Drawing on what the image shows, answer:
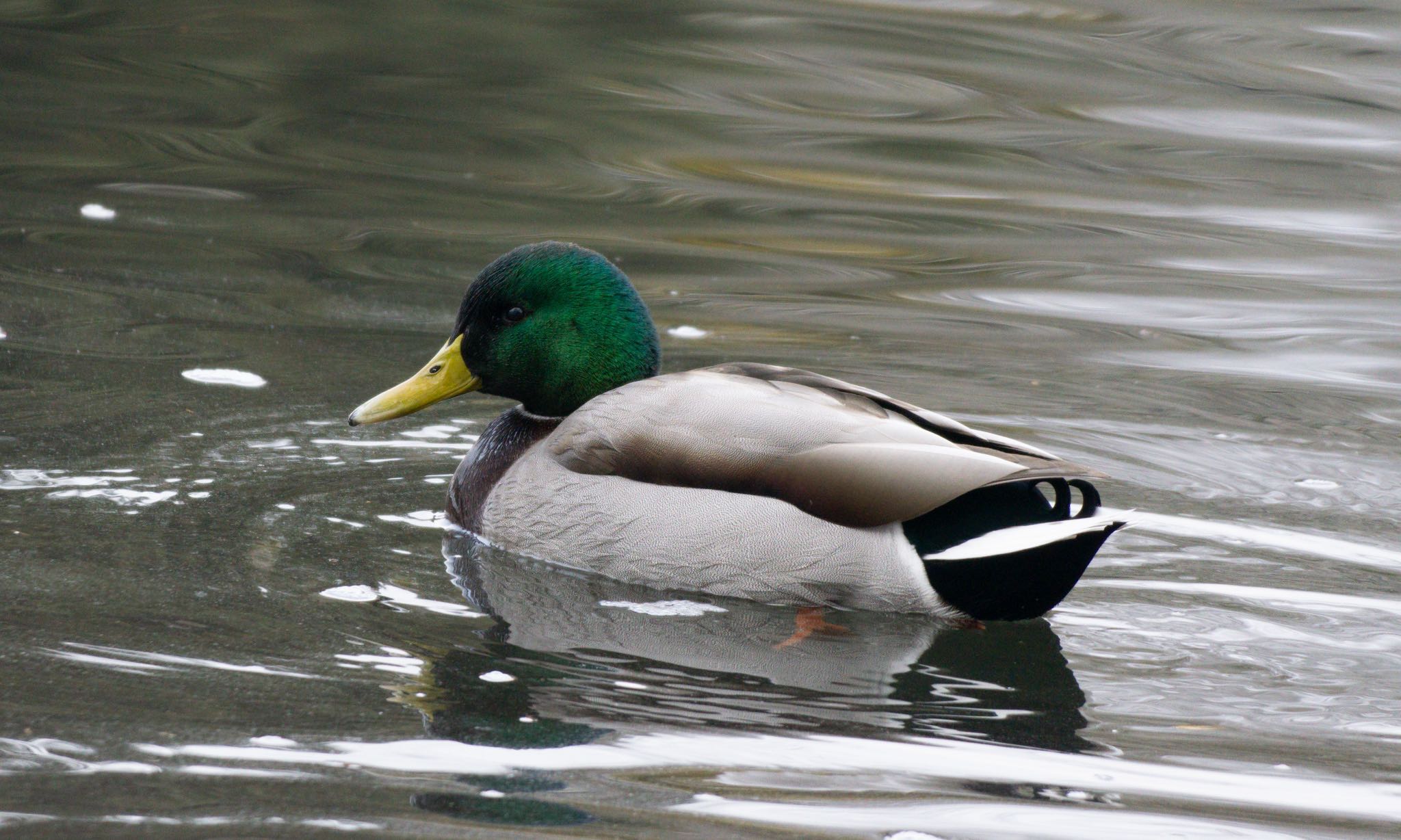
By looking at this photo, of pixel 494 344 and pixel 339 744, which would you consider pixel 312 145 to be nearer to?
pixel 494 344

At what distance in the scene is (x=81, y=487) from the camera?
4945mm

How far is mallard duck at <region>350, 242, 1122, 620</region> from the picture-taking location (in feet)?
13.8

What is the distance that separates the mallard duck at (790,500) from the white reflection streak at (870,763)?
2.52 ft

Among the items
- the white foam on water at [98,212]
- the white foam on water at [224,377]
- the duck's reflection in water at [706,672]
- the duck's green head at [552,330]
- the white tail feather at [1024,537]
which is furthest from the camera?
the white foam on water at [98,212]

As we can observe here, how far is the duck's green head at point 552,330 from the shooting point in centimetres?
513

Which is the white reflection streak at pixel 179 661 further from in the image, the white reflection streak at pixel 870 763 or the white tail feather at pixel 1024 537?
the white tail feather at pixel 1024 537

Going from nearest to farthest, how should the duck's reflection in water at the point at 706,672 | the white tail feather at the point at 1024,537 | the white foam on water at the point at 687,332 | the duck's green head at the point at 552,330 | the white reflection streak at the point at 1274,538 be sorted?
the duck's reflection in water at the point at 706,672 → the white tail feather at the point at 1024,537 → the white reflection streak at the point at 1274,538 → the duck's green head at the point at 552,330 → the white foam on water at the point at 687,332

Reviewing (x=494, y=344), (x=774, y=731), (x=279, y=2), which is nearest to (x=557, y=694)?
(x=774, y=731)

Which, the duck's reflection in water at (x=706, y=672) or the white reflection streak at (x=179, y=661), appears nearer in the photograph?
the duck's reflection in water at (x=706, y=672)

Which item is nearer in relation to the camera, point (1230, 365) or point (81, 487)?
point (81, 487)

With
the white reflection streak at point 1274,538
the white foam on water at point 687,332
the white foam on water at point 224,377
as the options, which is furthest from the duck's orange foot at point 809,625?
the white foam on water at point 687,332

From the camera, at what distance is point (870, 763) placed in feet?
11.3

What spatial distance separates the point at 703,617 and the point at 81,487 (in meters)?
1.92

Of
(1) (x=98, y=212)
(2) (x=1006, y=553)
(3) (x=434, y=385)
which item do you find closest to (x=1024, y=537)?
(2) (x=1006, y=553)
